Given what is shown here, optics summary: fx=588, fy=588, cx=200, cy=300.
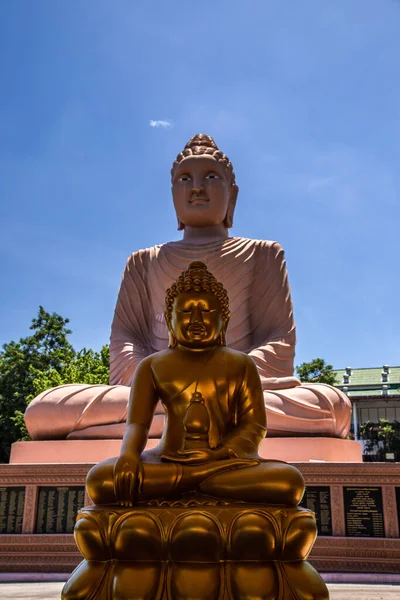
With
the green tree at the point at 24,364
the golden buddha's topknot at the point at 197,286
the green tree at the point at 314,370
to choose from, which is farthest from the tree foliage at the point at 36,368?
the golden buddha's topknot at the point at 197,286

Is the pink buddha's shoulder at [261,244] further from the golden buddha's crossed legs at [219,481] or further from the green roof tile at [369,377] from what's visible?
the green roof tile at [369,377]

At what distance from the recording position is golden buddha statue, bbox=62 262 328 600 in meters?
2.33

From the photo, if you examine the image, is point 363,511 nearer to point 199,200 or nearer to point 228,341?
point 228,341

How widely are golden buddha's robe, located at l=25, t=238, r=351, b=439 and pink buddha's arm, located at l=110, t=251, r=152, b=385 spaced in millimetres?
13

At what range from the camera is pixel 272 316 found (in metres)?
7.27

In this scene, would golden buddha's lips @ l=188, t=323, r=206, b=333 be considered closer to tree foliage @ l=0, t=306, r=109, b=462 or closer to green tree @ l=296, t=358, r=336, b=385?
tree foliage @ l=0, t=306, r=109, b=462

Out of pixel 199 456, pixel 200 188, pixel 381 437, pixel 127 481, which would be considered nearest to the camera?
pixel 127 481

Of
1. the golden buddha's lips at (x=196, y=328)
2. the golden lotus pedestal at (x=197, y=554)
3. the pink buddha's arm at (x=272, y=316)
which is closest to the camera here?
the golden lotus pedestal at (x=197, y=554)

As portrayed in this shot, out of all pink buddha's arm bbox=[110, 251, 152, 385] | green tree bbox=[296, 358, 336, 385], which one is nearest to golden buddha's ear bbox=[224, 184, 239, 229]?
pink buddha's arm bbox=[110, 251, 152, 385]

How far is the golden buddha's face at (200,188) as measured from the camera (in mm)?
7441

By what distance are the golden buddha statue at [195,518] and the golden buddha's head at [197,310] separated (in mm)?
208

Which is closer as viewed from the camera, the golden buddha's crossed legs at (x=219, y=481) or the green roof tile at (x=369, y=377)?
the golden buddha's crossed legs at (x=219, y=481)

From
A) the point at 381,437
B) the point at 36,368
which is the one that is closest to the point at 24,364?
the point at 36,368

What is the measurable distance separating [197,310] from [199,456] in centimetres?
76
